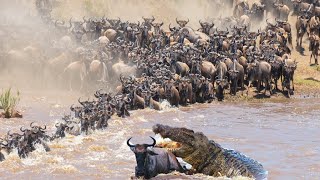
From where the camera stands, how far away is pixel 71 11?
43.5 m

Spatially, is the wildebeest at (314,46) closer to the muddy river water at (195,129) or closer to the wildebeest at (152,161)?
the muddy river water at (195,129)

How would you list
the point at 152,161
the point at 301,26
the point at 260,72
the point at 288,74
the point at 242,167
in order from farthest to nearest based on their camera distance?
1. the point at 301,26
2. the point at 288,74
3. the point at 260,72
4. the point at 242,167
5. the point at 152,161

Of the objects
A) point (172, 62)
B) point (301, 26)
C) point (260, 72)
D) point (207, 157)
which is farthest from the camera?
point (301, 26)

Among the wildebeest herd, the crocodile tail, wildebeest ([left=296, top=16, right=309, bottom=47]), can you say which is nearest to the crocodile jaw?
the crocodile tail

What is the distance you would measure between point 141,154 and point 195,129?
9644 millimetres

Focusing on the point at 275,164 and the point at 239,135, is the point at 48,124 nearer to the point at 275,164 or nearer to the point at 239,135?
the point at 239,135

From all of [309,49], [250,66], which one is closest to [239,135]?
[250,66]

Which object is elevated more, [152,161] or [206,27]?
[206,27]

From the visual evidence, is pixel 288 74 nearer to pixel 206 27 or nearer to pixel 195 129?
pixel 206 27

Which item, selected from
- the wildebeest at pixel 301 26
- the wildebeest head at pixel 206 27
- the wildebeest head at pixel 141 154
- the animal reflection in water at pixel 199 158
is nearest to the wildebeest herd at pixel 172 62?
the wildebeest head at pixel 206 27

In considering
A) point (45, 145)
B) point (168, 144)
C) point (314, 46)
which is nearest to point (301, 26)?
point (314, 46)

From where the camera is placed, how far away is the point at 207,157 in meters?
16.0

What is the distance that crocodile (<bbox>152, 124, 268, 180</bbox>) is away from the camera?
15891 millimetres

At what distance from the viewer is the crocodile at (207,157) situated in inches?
626
